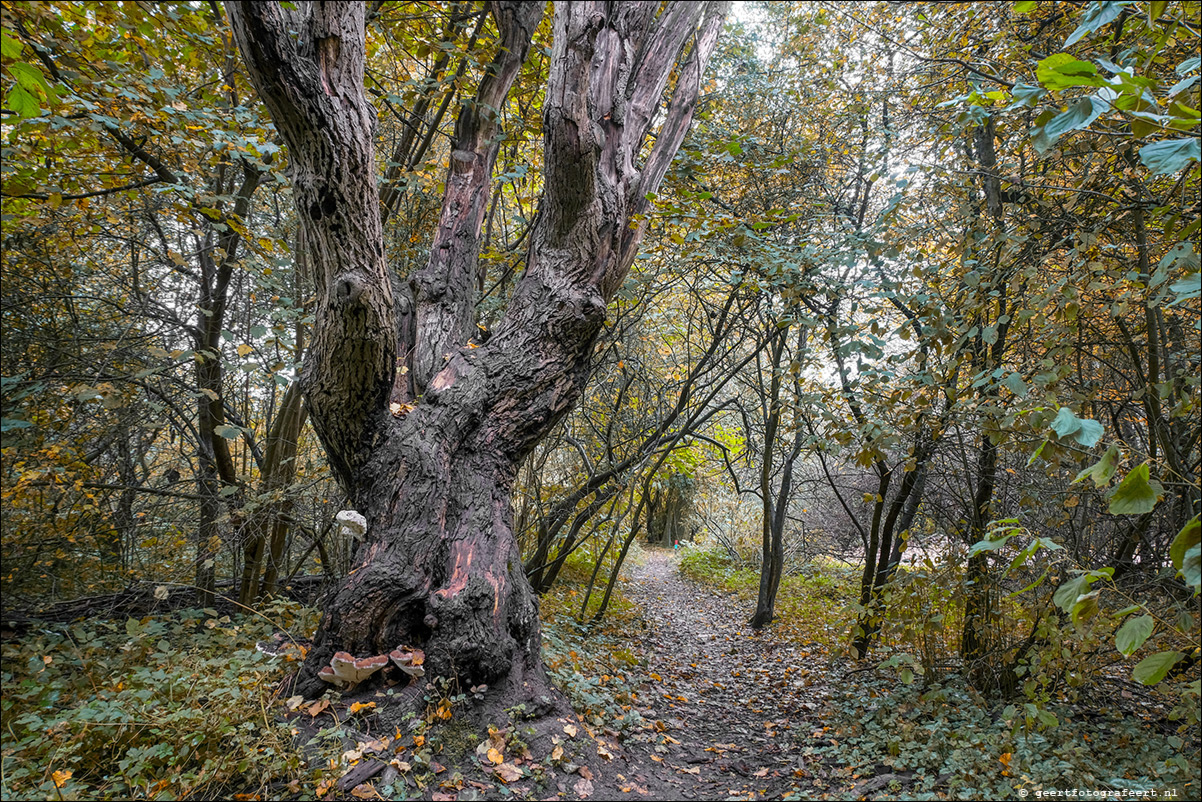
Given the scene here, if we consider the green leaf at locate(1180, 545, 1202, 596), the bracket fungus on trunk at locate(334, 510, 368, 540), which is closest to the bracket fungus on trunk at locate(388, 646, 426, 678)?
the bracket fungus on trunk at locate(334, 510, 368, 540)

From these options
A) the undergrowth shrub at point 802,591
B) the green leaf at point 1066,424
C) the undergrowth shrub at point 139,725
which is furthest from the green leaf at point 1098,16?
the undergrowth shrub at point 802,591

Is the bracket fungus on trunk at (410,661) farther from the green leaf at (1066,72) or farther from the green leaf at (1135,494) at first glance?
the green leaf at (1066,72)

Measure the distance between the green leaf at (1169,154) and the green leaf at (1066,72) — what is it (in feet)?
0.75

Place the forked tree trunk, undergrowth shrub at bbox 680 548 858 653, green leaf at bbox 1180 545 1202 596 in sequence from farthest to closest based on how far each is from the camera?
undergrowth shrub at bbox 680 548 858 653 < the forked tree trunk < green leaf at bbox 1180 545 1202 596

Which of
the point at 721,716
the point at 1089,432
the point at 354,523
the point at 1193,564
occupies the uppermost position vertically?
the point at 1089,432

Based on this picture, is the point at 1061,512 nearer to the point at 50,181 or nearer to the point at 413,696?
the point at 413,696

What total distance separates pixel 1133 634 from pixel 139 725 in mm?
3637

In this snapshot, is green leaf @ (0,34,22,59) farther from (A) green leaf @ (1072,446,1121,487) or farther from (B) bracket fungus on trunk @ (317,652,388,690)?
(A) green leaf @ (1072,446,1121,487)

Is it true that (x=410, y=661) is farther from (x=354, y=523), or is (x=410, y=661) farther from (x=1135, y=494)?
(x=1135, y=494)

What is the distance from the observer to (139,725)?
2.23 m

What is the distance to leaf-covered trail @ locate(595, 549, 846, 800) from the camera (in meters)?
2.90

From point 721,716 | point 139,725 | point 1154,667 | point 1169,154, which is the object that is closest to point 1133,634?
point 1154,667

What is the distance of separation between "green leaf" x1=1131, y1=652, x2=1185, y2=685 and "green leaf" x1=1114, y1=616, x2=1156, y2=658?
0.05m

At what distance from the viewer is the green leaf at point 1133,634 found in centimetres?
158
